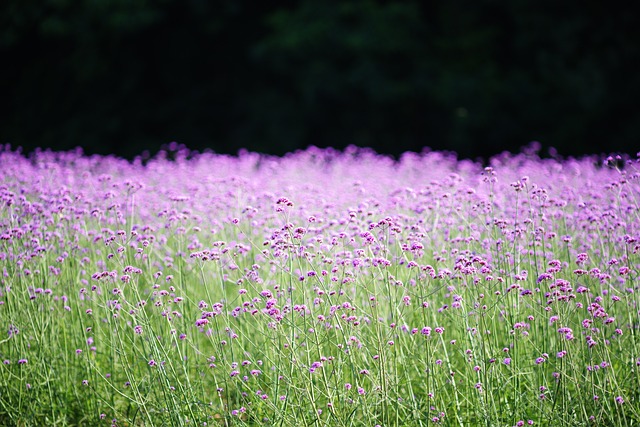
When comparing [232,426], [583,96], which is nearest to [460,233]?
[232,426]

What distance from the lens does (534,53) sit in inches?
456

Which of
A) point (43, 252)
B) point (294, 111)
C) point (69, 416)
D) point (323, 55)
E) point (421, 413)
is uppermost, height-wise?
point (323, 55)

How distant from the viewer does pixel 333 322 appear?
2680 mm

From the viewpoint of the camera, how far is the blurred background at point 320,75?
11164 mm

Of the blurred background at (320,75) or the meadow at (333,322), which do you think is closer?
the meadow at (333,322)

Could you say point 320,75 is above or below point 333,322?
above

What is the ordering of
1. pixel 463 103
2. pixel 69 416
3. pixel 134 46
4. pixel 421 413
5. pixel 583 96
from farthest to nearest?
pixel 134 46
pixel 463 103
pixel 583 96
pixel 69 416
pixel 421 413

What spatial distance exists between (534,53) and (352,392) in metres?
10.4

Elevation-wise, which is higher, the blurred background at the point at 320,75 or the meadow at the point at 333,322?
the blurred background at the point at 320,75

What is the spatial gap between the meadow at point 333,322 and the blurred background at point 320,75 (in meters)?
7.70

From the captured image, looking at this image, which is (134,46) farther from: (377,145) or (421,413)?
(421,413)

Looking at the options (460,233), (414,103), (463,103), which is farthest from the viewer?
(414,103)

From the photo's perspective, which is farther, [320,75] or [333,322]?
[320,75]

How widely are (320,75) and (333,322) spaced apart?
390 inches
